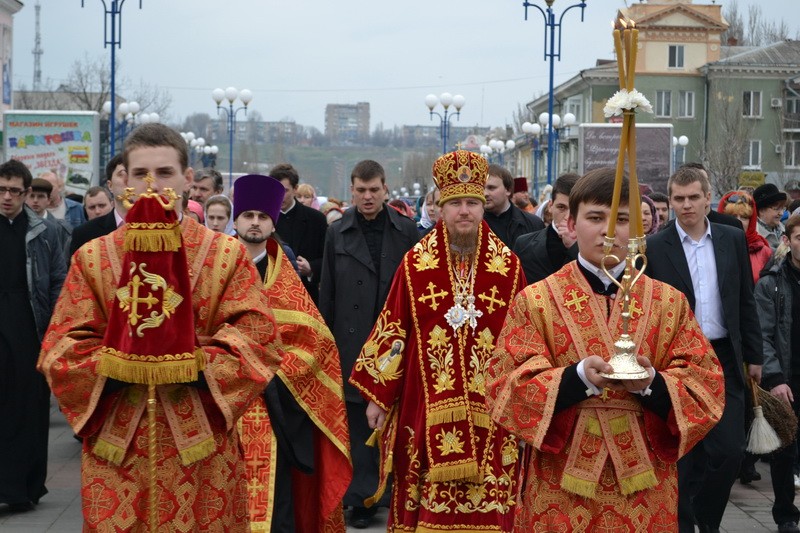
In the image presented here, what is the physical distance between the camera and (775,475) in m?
8.52

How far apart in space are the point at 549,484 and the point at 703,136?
68408 millimetres

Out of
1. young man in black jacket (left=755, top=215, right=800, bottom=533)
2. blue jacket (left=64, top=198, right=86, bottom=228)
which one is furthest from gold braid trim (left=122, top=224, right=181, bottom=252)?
blue jacket (left=64, top=198, right=86, bottom=228)

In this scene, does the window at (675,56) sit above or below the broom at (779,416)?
above

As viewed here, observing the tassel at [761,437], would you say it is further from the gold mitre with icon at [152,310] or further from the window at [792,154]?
the window at [792,154]

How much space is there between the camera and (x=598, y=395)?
172 inches

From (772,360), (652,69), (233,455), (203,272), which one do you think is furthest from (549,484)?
(652,69)

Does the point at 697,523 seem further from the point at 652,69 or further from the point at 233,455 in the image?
the point at 652,69

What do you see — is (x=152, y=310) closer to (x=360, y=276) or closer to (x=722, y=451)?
(x=722, y=451)

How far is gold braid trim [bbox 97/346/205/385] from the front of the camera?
14.1 ft

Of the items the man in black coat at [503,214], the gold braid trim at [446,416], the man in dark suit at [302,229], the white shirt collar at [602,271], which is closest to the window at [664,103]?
the man in dark suit at [302,229]

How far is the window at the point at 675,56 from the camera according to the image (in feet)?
247

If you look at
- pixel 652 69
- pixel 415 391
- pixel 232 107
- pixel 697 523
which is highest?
pixel 652 69

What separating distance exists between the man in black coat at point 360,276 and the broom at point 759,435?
2.56 meters

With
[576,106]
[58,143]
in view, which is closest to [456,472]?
[58,143]
